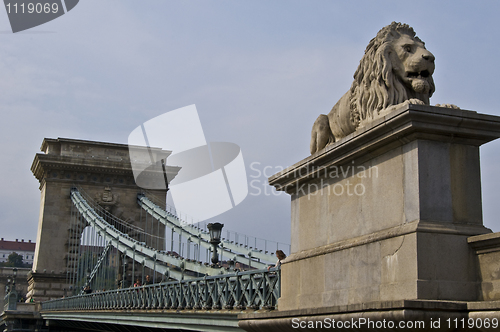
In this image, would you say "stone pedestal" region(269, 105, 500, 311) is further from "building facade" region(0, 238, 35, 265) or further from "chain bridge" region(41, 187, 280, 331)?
"building facade" region(0, 238, 35, 265)

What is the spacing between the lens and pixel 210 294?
1380cm

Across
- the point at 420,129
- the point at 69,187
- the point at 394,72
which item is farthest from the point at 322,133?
the point at 69,187

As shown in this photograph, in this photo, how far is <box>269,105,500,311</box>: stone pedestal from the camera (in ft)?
20.0

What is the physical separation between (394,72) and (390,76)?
0.34 feet

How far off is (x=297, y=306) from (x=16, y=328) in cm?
3291

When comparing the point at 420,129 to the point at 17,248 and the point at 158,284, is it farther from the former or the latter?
the point at 17,248

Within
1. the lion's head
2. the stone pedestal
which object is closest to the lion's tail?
the stone pedestal

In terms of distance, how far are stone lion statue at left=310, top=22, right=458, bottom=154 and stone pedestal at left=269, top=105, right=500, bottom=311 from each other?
405 millimetres

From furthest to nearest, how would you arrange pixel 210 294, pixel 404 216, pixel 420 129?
pixel 210 294 → pixel 404 216 → pixel 420 129

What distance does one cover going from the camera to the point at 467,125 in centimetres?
639

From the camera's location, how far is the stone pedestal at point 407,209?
609cm

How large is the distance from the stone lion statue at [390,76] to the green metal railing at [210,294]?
11.8 ft

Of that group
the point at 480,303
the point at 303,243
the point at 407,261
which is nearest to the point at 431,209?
the point at 407,261

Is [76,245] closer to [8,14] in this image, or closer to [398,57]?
[8,14]
